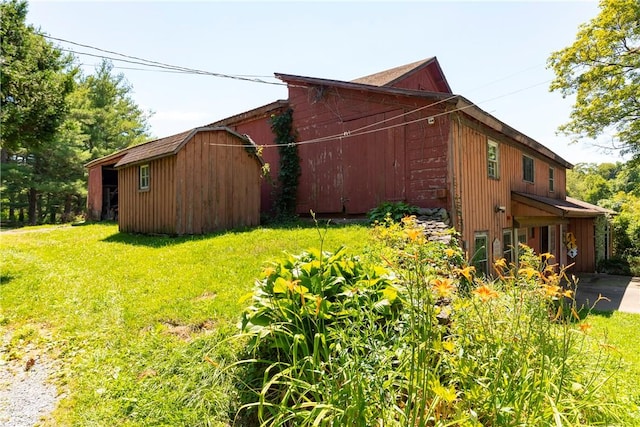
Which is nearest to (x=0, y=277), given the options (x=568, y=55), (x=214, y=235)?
(x=214, y=235)

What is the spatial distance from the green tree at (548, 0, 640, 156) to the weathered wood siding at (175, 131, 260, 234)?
14.7m

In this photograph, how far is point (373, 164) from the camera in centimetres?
920

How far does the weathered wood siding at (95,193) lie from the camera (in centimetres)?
1672

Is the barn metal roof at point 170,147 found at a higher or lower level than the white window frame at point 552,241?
higher

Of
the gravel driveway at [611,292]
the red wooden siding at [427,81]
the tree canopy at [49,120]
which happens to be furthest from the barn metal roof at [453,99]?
the tree canopy at [49,120]

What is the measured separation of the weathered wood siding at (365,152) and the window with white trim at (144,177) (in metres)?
4.54

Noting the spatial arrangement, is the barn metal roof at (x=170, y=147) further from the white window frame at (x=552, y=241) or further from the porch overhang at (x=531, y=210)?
the white window frame at (x=552, y=241)

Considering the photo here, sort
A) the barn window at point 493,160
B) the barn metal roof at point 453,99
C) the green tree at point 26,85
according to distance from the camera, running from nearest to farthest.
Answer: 1. the green tree at point 26,85
2. the barn metal roof at point 453,99
3. the barn window at point 493,160

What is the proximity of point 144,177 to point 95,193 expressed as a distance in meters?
9.39

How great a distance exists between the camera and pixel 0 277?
19.4ft

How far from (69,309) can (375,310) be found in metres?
4.24

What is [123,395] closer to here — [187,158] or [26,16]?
[187,158]

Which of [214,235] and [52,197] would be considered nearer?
[214,235]

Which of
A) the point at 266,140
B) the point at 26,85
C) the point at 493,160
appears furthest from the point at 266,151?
the point at 493,160
